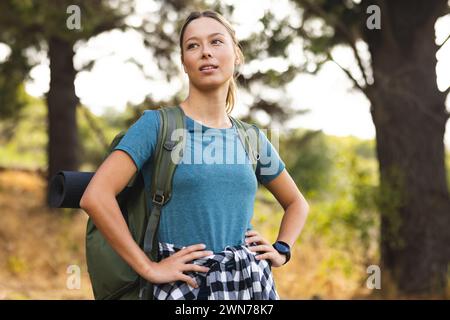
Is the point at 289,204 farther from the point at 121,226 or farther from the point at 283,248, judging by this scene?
the point at 121,226

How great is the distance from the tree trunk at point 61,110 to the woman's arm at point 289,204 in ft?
29.8

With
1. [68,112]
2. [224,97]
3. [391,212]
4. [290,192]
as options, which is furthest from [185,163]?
[68,112]

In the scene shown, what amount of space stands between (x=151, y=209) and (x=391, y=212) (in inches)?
180

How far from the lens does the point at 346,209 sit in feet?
22.6

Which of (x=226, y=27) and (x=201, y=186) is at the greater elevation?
(x=226, y=27)

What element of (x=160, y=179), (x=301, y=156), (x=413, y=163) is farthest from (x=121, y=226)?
(x=301, y=156)

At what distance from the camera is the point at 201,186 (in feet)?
7.01

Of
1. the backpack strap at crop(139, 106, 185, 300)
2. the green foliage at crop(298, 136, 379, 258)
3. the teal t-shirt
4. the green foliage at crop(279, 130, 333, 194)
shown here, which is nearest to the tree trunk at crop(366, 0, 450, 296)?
the green foliage at crop(298, 136, 379, 258)

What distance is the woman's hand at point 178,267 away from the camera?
2.11 meters

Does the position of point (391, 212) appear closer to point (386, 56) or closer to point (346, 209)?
point (346, 209)

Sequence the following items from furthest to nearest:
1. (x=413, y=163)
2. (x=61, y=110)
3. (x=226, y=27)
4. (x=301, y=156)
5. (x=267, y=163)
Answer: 1. (x=61, y=110)
2. (x=301, y=156)
3. (x=413, y=163)
4. (x=267, y=163)
5. (x=226, y=27)

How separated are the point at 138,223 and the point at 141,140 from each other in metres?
0.31

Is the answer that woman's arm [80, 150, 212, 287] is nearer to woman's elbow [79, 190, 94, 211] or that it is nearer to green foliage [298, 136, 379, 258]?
woman's elbow [79, 190, 94, 211]

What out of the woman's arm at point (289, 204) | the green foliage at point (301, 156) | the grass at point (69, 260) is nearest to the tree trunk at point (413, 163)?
the grass at point (69, 260)
